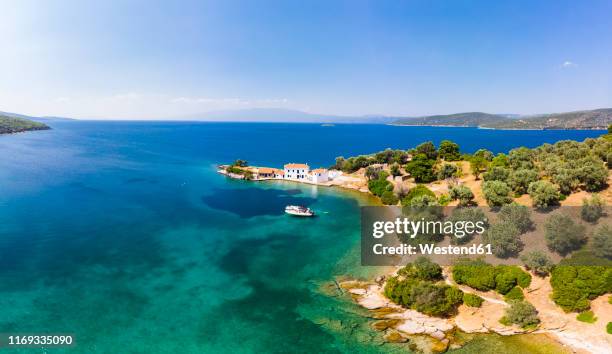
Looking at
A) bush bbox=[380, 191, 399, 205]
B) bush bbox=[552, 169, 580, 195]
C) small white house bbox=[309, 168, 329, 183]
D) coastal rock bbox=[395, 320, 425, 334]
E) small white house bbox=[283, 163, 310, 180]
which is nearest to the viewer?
coastal rock bbox=[395, 320, 425, 334]

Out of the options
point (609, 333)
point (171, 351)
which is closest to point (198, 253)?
point (171, 351)

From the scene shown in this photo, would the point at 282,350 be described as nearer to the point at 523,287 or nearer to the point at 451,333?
the point at 451,333

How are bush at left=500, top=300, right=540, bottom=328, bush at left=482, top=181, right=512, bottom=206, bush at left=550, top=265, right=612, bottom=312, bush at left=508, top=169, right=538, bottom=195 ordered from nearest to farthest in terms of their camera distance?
bush at left=500, top=300, right=540, bottom=328, bush at left=550, top=265, right=612, bottom=312, bush at left=482, top=181, right=512, bottom=206, bush at left=508, top=169, right=538, bottom=195

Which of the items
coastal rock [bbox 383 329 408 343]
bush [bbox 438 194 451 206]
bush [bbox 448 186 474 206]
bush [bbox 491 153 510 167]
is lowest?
coastal rock [bbox 383 329 408 343]

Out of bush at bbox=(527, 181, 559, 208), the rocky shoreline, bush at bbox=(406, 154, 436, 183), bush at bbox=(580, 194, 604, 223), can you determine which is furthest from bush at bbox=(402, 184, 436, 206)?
the rocky shoreline

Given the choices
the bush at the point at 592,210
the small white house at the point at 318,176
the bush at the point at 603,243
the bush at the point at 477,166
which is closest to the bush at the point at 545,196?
the bush at the point at 592,210

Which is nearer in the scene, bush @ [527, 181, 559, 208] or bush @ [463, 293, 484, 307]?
bush @ [463, 293, 484, 307]

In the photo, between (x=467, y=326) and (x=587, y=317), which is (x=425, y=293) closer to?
(x=467, y=326)

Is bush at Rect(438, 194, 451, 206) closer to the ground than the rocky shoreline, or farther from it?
farther from it

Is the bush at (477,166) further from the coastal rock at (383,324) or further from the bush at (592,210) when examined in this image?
the coastal rock at (383,324)

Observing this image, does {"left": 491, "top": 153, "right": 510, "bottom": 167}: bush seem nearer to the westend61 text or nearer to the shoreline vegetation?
the shoreline vegetation
